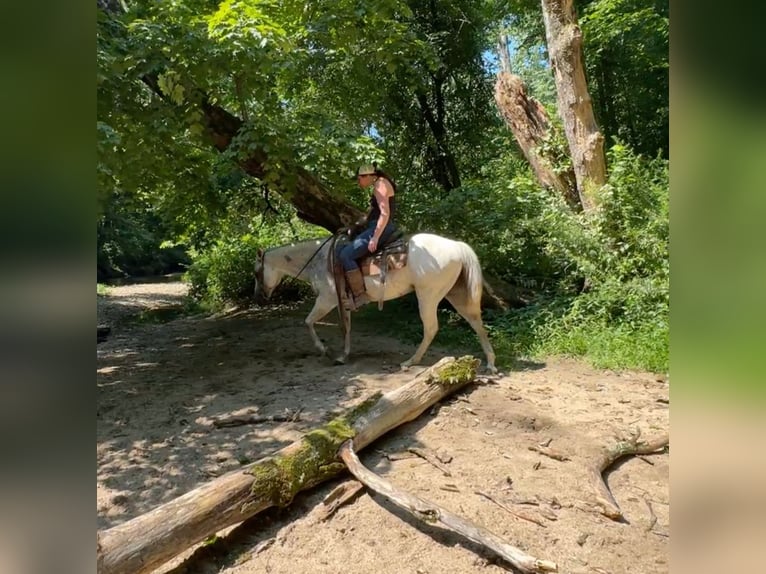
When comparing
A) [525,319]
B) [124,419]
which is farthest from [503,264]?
[124,419]

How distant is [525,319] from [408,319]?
1.97m

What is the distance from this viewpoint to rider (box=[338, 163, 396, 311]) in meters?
6.05

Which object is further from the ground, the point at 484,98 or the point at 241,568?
the point at 484,98

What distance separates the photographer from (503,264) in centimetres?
890

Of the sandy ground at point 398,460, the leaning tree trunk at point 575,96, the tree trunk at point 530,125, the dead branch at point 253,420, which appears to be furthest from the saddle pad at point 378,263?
the tree trunk at point 530,125

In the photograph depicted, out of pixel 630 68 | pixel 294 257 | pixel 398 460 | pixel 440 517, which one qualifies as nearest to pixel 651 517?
pixel 440 517

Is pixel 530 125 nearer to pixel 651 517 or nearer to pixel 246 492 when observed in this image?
pixel 651 517

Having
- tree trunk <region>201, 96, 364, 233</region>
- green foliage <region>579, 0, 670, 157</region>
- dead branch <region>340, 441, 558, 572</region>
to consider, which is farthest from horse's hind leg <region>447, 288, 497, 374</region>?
green foliage <region>579, 0, 670, 157</region>

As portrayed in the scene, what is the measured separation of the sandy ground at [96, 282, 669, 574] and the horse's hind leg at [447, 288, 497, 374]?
12.6 inches

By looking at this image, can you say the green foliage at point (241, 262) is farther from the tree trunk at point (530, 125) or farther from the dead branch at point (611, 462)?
the dead branch at point (611, 462)

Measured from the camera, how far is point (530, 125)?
32.2ft

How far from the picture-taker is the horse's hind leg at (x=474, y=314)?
621 centimetres

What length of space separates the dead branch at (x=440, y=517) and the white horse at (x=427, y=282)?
9.20 feet

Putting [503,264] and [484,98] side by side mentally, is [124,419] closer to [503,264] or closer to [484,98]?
[503,264]
